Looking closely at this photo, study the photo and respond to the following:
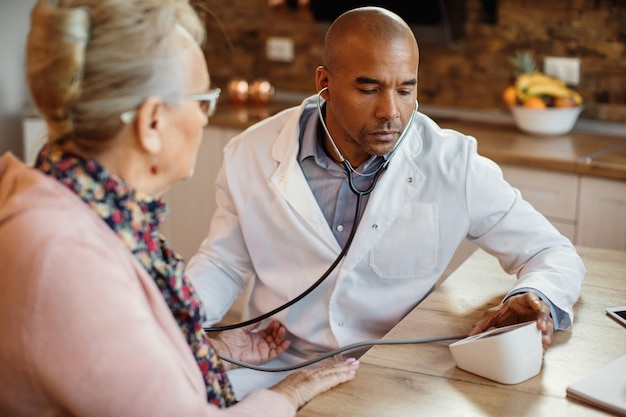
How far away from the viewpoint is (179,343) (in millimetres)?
1176

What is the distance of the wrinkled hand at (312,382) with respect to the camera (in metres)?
1.31

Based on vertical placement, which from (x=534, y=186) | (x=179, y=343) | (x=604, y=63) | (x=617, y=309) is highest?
(x=179, y=343)

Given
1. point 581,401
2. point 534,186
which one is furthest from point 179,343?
point 534,186

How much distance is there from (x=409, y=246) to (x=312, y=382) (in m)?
0.57

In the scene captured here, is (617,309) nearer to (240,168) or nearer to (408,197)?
(408,197)

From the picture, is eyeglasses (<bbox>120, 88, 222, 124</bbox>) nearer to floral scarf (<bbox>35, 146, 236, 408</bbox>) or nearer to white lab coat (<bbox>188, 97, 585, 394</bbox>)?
floral scarf (<bbox>35, 146, 236, 408</bbox>)

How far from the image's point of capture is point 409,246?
184 cm

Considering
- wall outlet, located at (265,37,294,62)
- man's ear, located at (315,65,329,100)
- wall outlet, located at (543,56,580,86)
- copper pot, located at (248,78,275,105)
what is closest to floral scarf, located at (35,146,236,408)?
man's ear, located at (315,65,329,100)

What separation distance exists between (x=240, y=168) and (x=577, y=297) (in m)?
0.76

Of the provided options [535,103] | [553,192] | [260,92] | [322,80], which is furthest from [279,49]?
[322,80]

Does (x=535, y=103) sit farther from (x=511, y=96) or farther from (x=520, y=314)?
(x=520, y=314)

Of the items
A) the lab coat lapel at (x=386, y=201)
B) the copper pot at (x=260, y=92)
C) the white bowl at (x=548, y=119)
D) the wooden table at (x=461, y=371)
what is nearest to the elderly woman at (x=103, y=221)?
the wooden table at (x=461, y=371)

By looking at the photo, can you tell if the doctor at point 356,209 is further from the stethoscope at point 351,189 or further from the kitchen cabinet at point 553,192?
the kitchen cabinet at point 553,192

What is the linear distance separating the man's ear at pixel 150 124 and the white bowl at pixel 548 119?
2176mm
